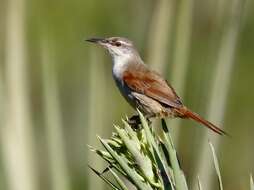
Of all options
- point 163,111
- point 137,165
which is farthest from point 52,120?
point 163,111

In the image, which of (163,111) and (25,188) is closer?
(25,188)

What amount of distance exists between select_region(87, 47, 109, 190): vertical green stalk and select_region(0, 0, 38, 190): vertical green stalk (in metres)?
0.20

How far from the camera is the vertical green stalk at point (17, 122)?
239cm

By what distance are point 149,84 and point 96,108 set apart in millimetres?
1740

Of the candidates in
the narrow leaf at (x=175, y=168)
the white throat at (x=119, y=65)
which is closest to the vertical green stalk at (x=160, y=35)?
the narrow leaf at (x=175, y=168)

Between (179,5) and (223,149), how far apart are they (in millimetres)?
4416

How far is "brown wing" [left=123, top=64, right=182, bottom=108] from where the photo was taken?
393cm

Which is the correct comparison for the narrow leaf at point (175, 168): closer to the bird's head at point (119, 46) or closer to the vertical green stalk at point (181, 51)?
the vertical green stalk at point (181, 51)

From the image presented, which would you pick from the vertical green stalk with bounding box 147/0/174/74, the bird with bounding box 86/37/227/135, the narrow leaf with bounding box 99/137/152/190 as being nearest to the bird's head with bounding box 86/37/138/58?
the bird with bounding box 86/37/227/135

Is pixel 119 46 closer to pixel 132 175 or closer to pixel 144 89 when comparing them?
pixel 144 89

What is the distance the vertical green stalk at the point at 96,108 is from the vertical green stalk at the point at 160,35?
0.64 feet

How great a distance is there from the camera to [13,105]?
2566 mm

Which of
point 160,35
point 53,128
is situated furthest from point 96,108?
point 160,35

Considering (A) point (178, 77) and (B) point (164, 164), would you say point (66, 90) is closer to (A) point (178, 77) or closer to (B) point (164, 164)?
(A) point (178, 77)
